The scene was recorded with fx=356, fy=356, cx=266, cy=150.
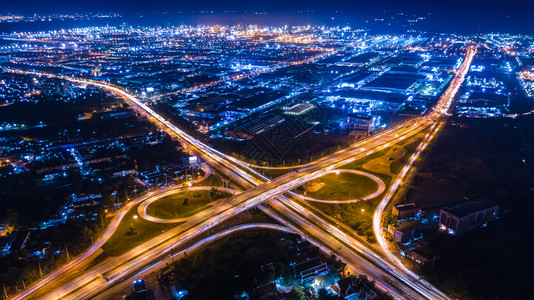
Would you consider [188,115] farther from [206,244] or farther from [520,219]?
[520,219]

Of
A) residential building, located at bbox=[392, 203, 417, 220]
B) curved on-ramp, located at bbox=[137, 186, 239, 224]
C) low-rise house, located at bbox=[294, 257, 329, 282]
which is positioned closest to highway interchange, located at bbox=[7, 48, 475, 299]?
curved on-ramp, located at bbox=[137, 186, 239, 224]

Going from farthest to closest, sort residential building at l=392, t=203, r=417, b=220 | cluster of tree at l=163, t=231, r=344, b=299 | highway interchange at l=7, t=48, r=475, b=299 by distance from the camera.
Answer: residential building at l=392, t=203, r=417, b=220
highway interchange at l=7, t=48, r=475, b=299
cluster of tree at l=163, t=231, r=344, b=299

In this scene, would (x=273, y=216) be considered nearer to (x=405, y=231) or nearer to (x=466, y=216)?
(x=405, y=231)

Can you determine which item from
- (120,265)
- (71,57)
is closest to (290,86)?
(120,265)

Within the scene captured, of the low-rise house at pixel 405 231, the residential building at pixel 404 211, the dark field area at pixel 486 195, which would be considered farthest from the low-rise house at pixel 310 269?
the residential building at pixel 404 211

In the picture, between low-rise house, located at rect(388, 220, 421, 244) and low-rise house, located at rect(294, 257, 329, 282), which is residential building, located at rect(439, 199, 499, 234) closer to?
low-rise house, located at rect(388, 220, 421, 244)

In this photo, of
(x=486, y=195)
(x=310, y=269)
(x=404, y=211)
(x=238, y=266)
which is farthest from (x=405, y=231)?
(x=238, y=266)

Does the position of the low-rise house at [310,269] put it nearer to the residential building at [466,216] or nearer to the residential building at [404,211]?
the residential building at [404,211]

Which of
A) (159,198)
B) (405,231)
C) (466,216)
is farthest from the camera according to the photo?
(159,198)

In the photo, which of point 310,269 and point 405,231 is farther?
point 405,231
